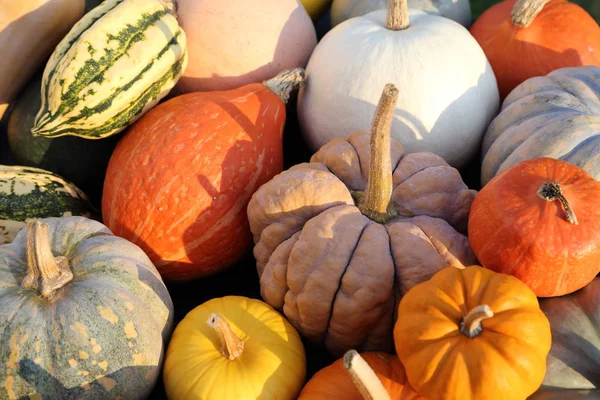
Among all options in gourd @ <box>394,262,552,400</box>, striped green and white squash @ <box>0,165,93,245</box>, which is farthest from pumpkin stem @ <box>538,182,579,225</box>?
striped green and white squash @ <box>0,165,93,245</box>

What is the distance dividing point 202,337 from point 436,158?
79 centimetres

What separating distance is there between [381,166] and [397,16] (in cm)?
65

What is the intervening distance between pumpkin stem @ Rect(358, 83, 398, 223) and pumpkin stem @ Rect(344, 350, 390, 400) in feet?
1.59

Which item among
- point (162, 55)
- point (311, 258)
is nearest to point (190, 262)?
point (311, 258)

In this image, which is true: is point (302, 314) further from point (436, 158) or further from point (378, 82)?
point (378, 82)

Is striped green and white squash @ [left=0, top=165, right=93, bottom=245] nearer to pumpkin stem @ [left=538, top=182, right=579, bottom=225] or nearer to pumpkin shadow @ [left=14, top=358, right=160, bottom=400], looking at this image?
pumpkin shadow @ [left=14, top=358, right=160, bottom=400]

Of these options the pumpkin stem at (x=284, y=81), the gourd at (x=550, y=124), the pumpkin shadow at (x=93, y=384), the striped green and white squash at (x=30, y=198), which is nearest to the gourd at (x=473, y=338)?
the gourd at (x=550, y=124)

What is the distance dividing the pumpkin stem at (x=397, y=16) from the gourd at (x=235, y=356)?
0.97m

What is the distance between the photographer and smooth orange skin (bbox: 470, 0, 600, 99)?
82.3 inches

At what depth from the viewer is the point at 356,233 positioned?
1414 millimetres

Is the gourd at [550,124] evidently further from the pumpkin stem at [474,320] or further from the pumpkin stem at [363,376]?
the pumpkin stem at [363,376]

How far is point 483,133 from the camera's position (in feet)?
6.33

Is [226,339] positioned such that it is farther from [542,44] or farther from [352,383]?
[542,44]

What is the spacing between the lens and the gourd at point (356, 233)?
1385 millimetres
